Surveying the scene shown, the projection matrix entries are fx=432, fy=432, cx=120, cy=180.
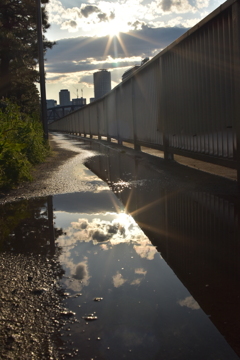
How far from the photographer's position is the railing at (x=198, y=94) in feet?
25.5

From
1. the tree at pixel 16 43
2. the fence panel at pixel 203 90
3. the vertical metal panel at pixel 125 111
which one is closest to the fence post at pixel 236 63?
the fence panel at pixel 203 90

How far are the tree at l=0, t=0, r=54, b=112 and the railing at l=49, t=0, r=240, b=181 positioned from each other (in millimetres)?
14277

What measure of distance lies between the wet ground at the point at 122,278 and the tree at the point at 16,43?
23511 millimetres

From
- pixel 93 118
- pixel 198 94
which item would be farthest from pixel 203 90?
pixel 93 118

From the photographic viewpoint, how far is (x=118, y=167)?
1191cm

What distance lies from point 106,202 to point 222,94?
3326 mm

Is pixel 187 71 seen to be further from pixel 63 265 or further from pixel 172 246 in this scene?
pixel 63 265

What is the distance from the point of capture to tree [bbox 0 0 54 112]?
27920 mm

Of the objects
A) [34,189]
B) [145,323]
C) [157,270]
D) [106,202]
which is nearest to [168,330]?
[145,323]

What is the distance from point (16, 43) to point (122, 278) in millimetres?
27002

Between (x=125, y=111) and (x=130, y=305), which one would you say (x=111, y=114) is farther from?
(x=130, y=305)

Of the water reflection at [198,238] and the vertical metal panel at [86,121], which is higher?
the vertical metal panel at [86,121]

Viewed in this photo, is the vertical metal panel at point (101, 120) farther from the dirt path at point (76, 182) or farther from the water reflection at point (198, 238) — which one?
the water reflection at point (198, 238)

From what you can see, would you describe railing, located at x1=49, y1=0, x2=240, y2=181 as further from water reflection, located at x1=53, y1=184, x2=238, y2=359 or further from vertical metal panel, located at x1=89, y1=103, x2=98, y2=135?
vertical metal panel, located at x1=89, y1=103, x2=98, y2=135
